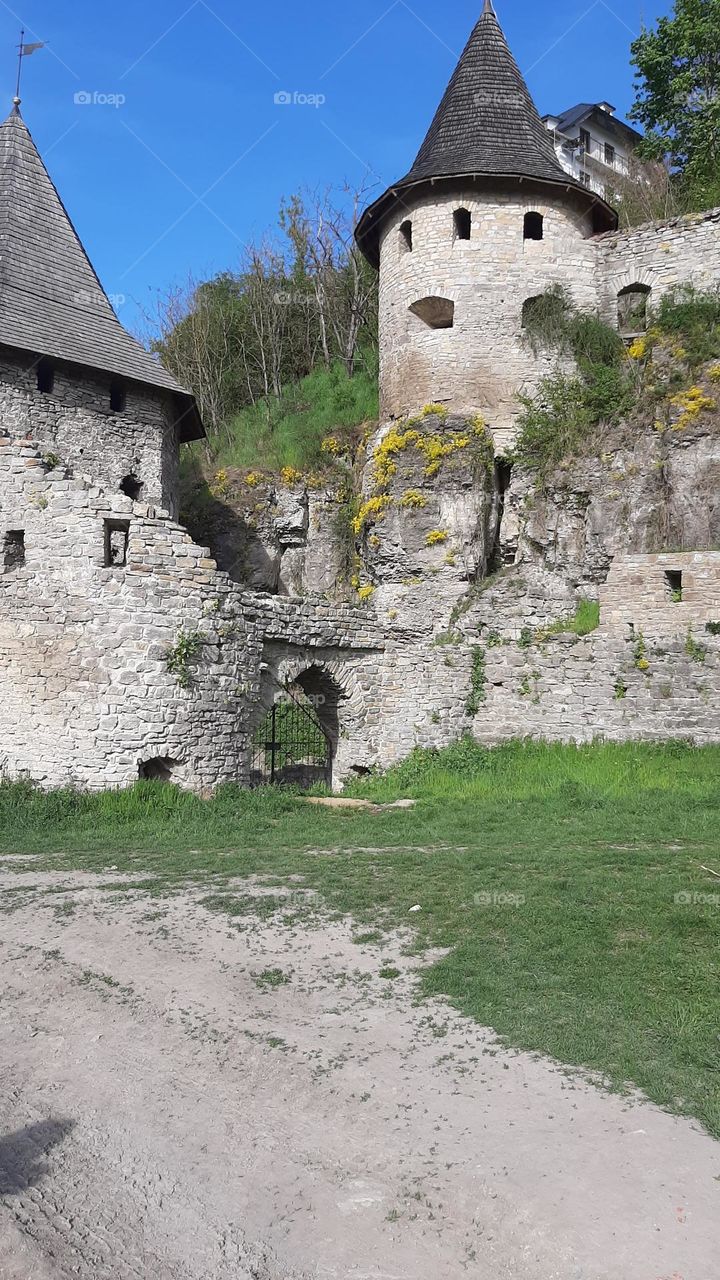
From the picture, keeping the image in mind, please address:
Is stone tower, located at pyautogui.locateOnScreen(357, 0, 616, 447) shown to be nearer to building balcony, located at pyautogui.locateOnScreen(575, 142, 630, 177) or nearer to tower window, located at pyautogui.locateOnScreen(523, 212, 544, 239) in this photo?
tower window, located at pyautogui.locateOnScreen(523, 212, 544, 239)

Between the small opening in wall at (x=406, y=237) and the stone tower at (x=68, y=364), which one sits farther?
the small opening in wall at (x=406, y=237)

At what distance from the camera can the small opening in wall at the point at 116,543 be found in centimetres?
1316

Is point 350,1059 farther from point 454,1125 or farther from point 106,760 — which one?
point 106,760

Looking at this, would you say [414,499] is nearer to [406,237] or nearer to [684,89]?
[406,237]

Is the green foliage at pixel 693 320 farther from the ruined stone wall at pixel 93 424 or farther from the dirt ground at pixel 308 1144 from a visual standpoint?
the dirt ground at pixel 308 1144

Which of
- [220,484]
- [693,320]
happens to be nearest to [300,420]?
[220,484]

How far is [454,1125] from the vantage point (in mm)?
4570

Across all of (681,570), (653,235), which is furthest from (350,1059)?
(653,235)

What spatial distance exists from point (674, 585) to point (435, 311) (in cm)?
974

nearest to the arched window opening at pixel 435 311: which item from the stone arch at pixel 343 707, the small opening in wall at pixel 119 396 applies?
the small opening in wall at pixel 119 396

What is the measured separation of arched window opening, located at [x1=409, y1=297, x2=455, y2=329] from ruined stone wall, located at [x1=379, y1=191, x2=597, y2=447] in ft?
0.58

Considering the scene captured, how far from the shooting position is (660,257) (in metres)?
20.8

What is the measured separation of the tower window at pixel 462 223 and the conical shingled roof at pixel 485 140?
24.5 inches

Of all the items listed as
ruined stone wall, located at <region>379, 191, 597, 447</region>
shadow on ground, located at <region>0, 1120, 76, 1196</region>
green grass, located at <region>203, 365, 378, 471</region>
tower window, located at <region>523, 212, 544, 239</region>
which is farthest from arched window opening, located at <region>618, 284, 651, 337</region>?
shadow on ground, located at <region>0, 1120, 76, 1196</region>
